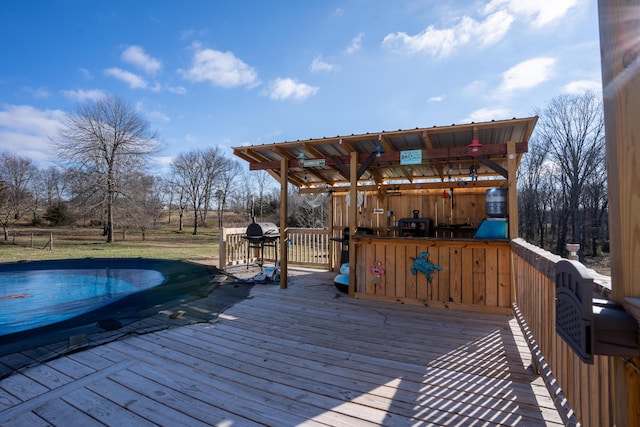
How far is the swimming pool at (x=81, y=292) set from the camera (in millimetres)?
3590

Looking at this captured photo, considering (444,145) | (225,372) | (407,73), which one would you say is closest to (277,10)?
(407,73)

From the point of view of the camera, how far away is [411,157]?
187 inches

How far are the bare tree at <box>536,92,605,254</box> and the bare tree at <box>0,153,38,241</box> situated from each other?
3090 centimetres

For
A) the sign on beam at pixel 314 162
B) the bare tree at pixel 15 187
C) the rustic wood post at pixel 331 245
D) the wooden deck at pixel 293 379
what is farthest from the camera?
the bare tree at pixel 15 187

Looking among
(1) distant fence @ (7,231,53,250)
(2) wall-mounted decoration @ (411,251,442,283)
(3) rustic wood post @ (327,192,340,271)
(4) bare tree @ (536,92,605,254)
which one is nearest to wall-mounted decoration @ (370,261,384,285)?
(2) wall-mounted decoration @ (411,251,442,283)

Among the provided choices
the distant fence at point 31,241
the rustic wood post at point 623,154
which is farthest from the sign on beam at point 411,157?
the distant fence at point 31,241

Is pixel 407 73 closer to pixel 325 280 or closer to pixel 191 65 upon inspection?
pixel 325 280

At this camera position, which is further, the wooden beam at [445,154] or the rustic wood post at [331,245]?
the rustic wood post at [331,245]

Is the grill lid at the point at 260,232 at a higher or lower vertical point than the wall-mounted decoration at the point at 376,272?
higher

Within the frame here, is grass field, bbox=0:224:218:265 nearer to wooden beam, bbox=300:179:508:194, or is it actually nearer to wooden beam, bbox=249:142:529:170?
wooden beam, bbox=300:179:508:194

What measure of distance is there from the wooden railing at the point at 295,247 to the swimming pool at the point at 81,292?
837mm

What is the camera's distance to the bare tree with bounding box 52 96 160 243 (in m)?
15.6

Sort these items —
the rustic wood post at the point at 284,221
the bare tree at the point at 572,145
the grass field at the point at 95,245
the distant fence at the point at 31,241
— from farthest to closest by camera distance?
the bare tree at the point at 572,145
the distant fence at the point at 31,241
the grass field at the point at 95,245
the rustic wood post at the point at 284,221

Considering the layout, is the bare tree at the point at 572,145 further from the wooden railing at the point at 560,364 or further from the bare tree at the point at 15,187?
the bare tree at the point at 15,187
